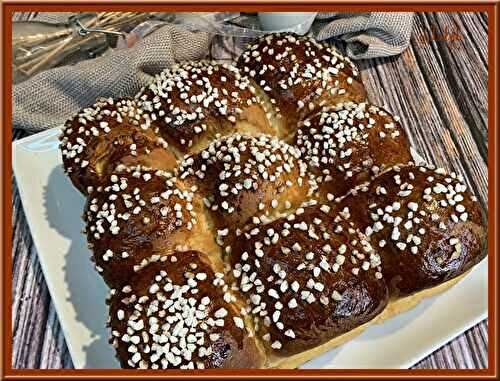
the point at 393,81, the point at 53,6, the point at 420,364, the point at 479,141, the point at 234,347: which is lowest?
the point at 420,364

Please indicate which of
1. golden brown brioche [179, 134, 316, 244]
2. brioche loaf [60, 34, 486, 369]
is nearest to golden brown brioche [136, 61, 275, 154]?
brioche loaf [60, 34, 486, 369]

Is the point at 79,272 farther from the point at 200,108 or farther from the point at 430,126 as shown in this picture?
the point at 430,126

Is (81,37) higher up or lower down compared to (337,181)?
higher up

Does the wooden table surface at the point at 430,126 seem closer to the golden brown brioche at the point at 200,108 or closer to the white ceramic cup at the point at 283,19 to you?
the white ceramic cup at the point at 283,19

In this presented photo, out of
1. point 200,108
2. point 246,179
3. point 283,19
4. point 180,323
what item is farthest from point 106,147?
point 283,19

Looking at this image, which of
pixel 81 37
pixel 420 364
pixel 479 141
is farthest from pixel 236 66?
pixel 420 364

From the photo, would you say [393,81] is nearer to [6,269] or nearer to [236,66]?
[236,66]
